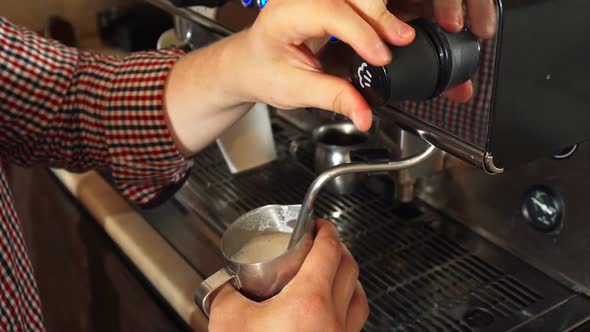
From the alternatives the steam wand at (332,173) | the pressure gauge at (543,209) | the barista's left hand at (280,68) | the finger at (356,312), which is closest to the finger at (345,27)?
the barista's left hand at (280,68)

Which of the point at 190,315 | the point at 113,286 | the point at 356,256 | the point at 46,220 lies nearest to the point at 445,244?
the point at 356,256

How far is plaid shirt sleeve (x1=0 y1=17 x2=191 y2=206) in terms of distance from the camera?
2.20ft

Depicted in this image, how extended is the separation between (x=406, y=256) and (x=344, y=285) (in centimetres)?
23

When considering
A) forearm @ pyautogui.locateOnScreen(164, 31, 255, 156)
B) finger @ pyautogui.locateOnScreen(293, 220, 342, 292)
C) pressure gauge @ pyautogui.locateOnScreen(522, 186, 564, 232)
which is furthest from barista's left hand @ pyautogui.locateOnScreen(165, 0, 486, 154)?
pressure gauge @ pyautogui.locateOnScreen(522, 186, 564, 232)

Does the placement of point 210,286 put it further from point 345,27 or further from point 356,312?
point 345,27

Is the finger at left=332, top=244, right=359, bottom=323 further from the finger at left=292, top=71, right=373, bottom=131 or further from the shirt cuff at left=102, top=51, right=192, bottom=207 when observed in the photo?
the shirt cuff at left=102, top=51, right=192, bottom=207

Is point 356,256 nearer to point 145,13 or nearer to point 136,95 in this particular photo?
point 136,95

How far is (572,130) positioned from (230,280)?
0.93ft

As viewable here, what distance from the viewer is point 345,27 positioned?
38 cm

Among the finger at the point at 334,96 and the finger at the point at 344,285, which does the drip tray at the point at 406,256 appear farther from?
the finger at the point at 334,96

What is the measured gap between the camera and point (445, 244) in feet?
2.38

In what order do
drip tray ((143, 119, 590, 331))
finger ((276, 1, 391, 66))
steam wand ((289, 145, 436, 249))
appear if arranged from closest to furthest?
finger ((276, 1, 391, 66)), steam wand ((289, 145, 436, 249)), drip tray ((143, 119, 590, 331))

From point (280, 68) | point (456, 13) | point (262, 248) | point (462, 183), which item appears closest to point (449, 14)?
point (456, 13)

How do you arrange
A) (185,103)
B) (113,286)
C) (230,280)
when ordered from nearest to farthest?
1. (230,280)
2. (185,103)
3. (113,286)
